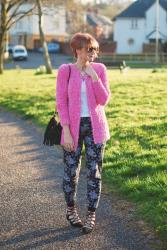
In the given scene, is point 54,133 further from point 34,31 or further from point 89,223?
point 34,31

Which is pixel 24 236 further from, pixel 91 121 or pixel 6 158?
pixel 6 158

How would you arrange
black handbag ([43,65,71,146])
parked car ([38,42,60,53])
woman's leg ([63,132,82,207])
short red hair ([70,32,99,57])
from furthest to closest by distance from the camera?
1. parked car ([38,42,60,53])
2. black handbag ([43,65,71,146])
3. woman's leg ([63,132,82,207])
4. short red hair ([70,32,99,57])

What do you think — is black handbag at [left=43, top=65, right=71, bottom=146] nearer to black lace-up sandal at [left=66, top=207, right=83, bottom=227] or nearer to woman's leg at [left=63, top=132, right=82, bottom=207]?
woman's leg at [left=63, top=132, right=82, bottom=207]

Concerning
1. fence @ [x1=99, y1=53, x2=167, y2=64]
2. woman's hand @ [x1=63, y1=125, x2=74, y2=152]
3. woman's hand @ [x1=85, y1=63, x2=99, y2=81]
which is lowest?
fence @ [x1=99, y1=53, x2=167, y2=64]

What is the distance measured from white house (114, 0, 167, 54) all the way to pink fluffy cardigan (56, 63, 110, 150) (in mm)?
71135

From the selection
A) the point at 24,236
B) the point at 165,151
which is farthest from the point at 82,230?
the point at 165,151

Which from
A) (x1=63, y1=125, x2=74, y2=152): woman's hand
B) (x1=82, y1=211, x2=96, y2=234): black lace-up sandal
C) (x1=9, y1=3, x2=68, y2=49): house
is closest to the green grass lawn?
(x1=82, y1=211, x2=96, y2=234): black lace-up sandal

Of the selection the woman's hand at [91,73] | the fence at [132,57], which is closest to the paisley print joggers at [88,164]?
the woman's hand at [91,73]

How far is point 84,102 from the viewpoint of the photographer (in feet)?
17.6

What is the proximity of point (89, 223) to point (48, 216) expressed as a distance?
650 millimetres

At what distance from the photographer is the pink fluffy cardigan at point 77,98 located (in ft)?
17.5

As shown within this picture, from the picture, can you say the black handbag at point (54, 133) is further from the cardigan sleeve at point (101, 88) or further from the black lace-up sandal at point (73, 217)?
the black lace-up sandal at point (73, 217)

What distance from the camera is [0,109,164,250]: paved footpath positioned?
5.18 metres

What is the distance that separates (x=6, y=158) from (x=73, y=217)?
149 inches
